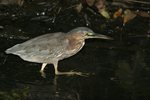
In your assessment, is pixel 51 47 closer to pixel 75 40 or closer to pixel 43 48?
pixel 43 48

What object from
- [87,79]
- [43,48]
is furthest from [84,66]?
[43,48]

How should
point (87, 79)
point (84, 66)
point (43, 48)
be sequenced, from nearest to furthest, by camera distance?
point (43, 48) < point (87, 79) < point (84, 66)

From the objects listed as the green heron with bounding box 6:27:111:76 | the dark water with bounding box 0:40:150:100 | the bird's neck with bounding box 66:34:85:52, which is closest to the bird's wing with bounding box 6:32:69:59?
the green heron with bounding box 6:27:111:76

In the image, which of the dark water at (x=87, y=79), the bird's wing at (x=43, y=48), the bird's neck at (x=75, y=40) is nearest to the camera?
the dark water at (x=87, y=79)

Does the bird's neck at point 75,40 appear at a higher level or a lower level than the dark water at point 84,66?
higher

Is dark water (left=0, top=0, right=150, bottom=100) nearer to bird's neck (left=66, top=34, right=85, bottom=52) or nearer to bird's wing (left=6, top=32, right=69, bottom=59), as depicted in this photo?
bird's wing (left=6, top=32, right=69, bottom=59)

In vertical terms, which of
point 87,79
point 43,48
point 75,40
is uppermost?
point 75,40

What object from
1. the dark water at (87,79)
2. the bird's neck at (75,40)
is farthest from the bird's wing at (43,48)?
the dark water at (87,79)

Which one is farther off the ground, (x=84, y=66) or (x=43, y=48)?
(x=43, y=48)

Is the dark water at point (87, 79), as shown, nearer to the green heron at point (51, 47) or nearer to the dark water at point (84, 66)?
the dark water at point (84, 66)

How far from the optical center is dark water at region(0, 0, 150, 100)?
4988mm

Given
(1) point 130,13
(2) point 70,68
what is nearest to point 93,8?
(1) point 130,13

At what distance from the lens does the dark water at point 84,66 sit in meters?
4.99

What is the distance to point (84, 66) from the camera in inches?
244
